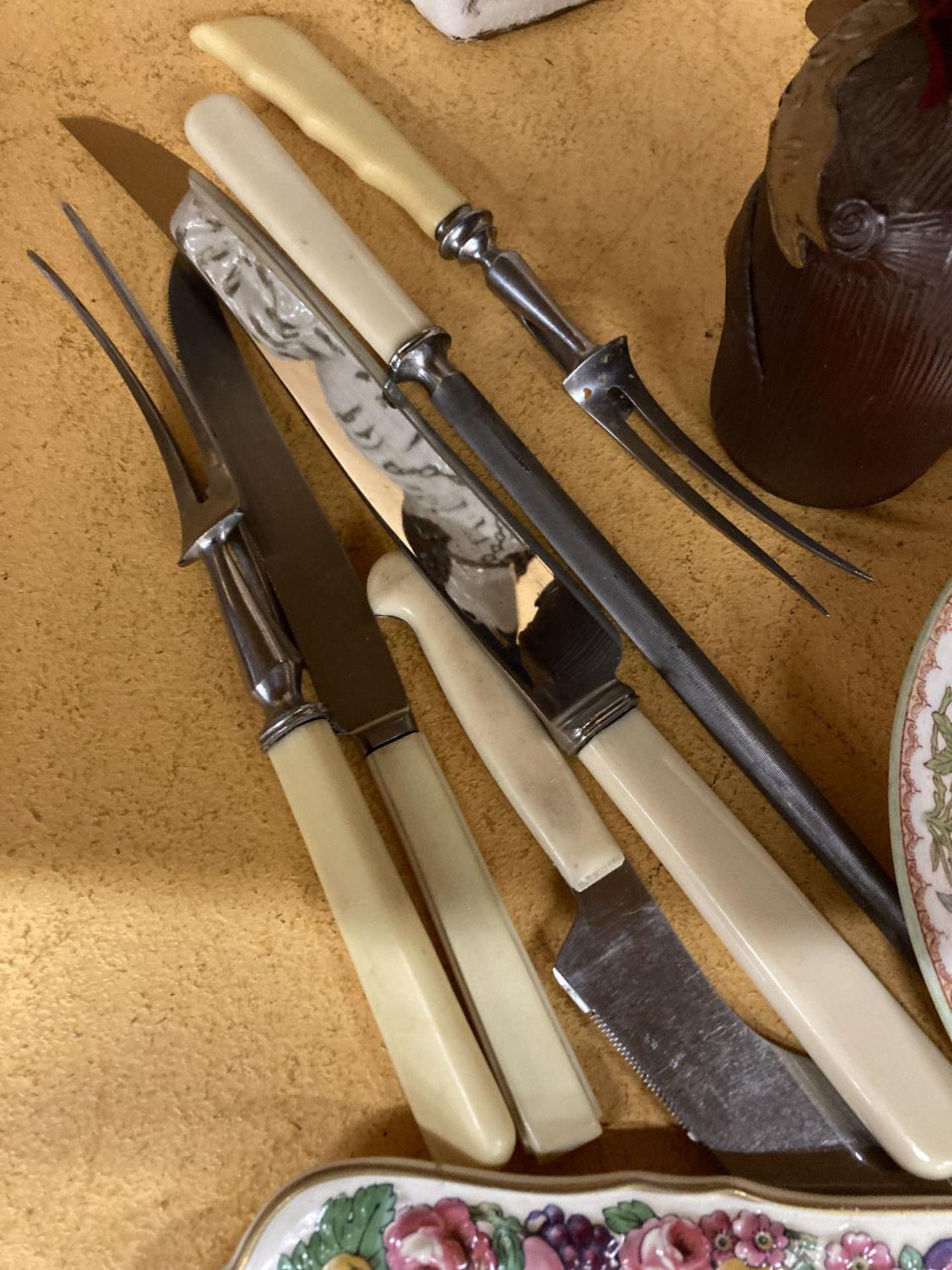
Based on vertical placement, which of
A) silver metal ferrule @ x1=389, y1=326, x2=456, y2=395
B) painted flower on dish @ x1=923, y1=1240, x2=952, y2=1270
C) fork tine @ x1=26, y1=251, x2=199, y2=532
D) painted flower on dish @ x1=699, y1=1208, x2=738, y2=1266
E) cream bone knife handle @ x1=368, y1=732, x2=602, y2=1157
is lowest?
painted flower on dish @ x1=923, y1=1240, x2=952, y2=1270

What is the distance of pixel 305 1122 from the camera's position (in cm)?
36

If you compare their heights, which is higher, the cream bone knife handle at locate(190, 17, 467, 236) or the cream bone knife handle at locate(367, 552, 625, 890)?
the cream bone knife handle at locate(190, 17, 467, 236)

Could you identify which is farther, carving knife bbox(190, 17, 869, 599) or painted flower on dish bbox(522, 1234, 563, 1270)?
carving knife bbox(190, 17, 869, 599)

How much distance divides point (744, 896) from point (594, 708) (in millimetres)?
87

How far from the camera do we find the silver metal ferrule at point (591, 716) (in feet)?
1.22

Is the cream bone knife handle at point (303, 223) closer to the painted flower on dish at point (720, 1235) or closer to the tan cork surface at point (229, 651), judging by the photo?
the tan cork surface at point (229, 651)

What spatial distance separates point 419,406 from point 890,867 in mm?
295

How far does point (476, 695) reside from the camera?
393 mm

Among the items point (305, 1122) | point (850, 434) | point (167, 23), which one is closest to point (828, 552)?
point (850, 434)

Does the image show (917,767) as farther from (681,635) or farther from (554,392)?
(554,392)

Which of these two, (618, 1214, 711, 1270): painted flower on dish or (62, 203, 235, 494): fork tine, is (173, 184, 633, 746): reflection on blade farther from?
(618, 1214, 711, 1270): painted flower on dish

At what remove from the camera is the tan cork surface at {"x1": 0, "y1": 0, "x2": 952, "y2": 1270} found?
1.18 ft

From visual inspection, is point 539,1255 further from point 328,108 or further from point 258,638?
point 328,108

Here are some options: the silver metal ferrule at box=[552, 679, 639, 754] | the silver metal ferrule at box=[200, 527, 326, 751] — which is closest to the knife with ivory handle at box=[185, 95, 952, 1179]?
the silver metal ferrule at box=[552, 679, 639, 754]
